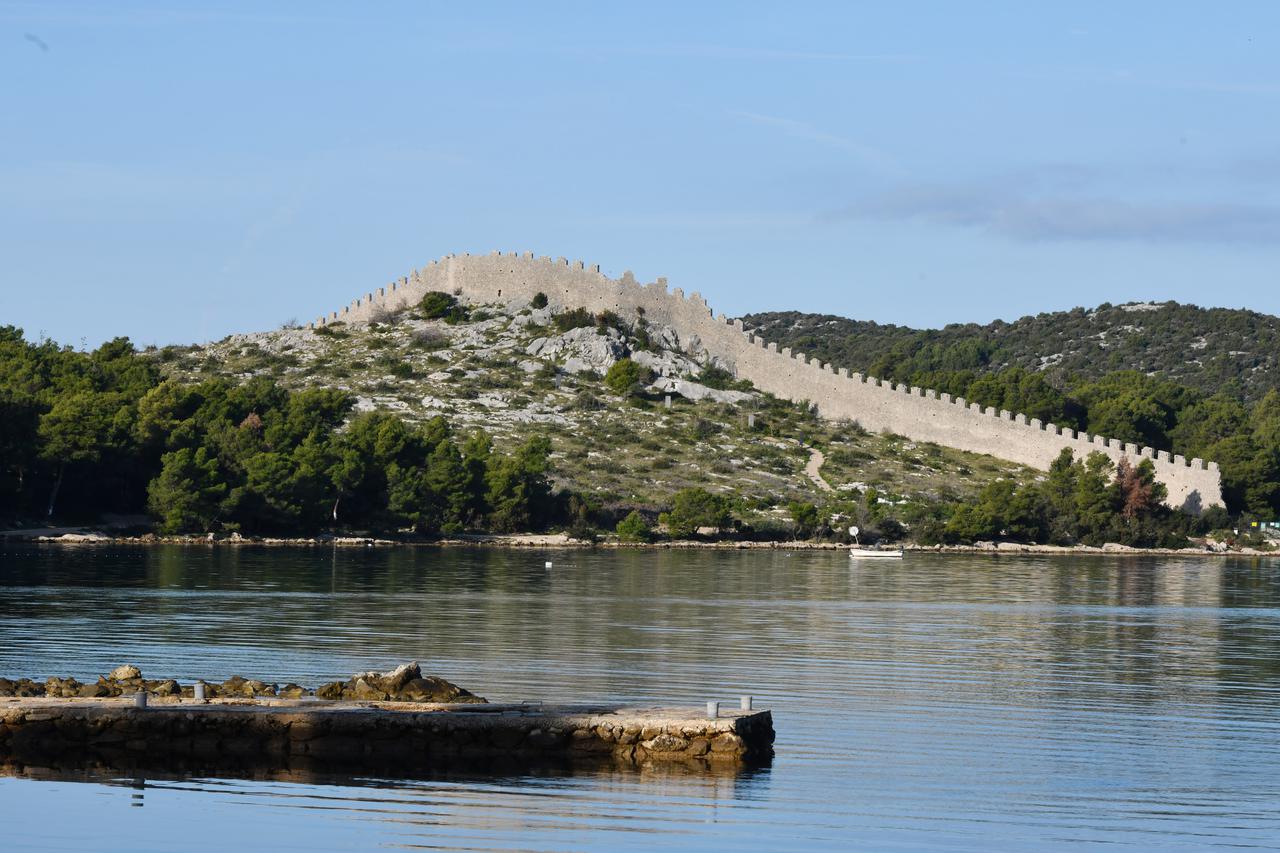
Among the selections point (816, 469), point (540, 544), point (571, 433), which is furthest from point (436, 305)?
point (540, 544)

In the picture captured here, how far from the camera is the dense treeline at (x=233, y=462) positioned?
54.1 meters

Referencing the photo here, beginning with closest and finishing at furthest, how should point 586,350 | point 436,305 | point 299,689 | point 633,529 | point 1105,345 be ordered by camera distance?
point 299,689, point 633,529, point 586,350, point 436,305, point 1105,345

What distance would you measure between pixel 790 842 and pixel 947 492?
51.4m

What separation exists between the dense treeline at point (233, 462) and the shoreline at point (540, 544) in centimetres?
66

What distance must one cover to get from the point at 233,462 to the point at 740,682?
3573cm

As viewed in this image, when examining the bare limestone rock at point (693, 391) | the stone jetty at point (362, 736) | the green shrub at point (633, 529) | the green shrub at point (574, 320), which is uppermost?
the green shrub at point (574, 320)

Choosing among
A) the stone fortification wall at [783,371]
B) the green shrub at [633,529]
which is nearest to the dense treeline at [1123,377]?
the stone fortification wall at [783,371]

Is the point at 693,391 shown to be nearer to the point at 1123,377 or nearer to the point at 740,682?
the point at 1123,377

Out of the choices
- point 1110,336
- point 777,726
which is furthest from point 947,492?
point 1110,336

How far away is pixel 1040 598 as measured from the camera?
41125 mm

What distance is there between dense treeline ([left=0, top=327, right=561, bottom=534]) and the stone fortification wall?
15.1 metres

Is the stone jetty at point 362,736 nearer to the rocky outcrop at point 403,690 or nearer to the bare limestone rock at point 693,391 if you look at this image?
the rocky outcrop at point 403,690

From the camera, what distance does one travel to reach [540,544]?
192 feet

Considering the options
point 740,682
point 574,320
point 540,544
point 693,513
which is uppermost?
point 574,320
